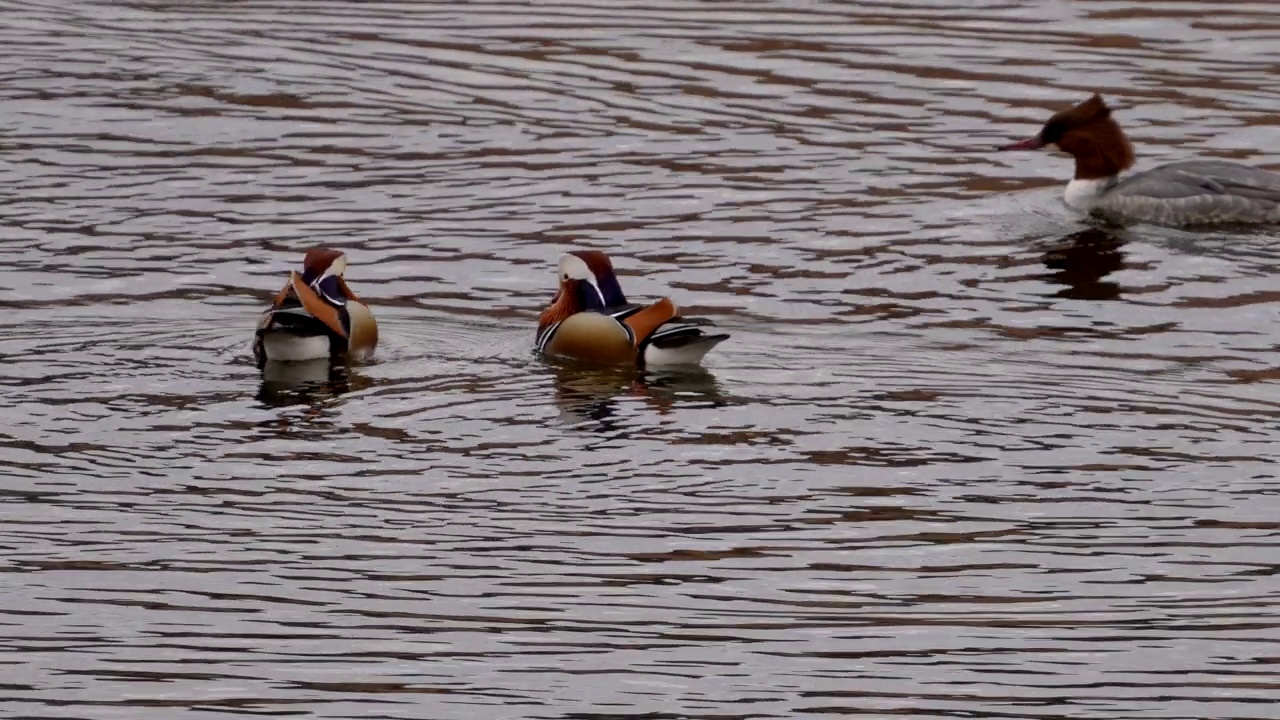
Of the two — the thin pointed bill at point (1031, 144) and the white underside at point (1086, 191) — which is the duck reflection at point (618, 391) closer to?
the white underside at point (1086, 191)

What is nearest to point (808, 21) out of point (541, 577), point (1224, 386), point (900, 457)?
point (1224, 386)

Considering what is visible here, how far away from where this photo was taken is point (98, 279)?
1620 centimetres

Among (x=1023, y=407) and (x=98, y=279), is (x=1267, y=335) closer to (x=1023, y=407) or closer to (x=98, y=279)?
(x=1023, y=407)

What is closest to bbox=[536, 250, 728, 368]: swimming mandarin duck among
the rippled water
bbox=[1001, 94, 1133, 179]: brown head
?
the rippled water

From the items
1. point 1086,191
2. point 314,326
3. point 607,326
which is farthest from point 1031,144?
point 314,326

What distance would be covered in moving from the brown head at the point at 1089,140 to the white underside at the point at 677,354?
585 centimetres

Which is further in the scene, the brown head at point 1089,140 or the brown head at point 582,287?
the brown head at point 1089,140

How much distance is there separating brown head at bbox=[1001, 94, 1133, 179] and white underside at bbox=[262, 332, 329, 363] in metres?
7.14

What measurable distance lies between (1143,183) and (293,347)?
7408mm

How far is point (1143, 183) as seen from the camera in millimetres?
18562

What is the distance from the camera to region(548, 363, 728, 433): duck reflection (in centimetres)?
1295

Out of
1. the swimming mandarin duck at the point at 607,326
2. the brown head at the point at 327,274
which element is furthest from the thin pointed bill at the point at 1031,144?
the brown head at the point at 327,274

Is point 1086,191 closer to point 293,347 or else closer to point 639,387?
point 639,387

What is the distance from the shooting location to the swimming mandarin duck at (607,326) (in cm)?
1398
